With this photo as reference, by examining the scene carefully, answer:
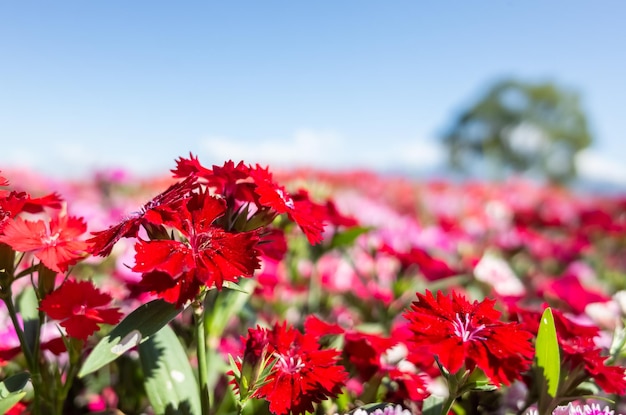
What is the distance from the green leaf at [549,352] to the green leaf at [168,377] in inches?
19.1

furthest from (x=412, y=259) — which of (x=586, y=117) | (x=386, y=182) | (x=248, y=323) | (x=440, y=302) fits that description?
(x=586, y=117)

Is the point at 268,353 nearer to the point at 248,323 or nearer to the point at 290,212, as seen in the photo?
the point at 290,212

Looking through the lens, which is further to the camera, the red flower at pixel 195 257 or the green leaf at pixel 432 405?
the green leaf at pixel 432 405

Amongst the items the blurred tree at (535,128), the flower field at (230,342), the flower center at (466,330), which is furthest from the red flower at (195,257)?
the blurred tree at (535,128)

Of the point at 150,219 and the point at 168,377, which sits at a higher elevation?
the point at 150,219

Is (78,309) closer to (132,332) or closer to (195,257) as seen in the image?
(132,332)

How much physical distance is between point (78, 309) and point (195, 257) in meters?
0.21

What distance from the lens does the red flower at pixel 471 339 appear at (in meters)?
0.58

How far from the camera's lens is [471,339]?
0.61 m

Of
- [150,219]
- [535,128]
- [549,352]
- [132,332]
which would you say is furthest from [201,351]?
[535,128]

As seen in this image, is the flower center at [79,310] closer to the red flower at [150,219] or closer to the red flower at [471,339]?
the red flower at [150,219]

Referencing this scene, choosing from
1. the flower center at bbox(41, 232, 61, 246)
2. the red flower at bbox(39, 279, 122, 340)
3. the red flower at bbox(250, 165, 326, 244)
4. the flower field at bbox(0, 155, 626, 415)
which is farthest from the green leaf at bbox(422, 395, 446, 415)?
the flower center at bbox(41, 232, 61, 246)

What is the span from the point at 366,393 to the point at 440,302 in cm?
27

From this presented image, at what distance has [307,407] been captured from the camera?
0.63 meters
